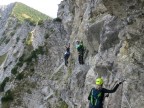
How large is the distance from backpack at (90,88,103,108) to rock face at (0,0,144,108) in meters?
1.42

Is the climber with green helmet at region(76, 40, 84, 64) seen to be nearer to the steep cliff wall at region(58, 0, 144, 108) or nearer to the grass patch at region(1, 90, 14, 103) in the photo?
the steep cliff wall at region(58, 0, 144, 108)


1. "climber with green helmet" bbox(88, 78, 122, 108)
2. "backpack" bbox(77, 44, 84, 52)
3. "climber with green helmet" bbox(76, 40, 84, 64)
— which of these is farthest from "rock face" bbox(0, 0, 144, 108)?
"climber with green helmet" bbox(88, 78, 122, 108)

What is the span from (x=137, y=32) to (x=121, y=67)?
3.13 metres

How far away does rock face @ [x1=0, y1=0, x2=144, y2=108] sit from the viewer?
2386 centimetres

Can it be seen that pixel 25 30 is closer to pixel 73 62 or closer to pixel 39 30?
pixel 39 30

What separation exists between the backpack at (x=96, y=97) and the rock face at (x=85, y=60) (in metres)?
1.42

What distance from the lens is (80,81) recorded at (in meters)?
36.9

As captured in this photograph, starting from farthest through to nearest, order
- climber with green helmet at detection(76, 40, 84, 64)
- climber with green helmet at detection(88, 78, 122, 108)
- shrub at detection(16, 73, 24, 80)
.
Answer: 1. shrub at detection(16, 73, 24, 80)
2. climber with green helmet at detection(76, 40, 84, 64)
3. climber with green helmet at detection(88, 78, 122, 108)

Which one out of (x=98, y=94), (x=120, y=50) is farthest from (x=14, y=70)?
(x=98, y=94)

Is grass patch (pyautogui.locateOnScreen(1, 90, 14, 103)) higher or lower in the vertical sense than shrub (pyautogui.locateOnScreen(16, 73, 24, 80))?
lower

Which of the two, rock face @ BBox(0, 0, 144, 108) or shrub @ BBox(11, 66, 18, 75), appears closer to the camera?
rock face @ BBox(0, 0, 144, 108)

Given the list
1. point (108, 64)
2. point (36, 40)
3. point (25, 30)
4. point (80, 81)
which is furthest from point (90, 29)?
point (25, 30)

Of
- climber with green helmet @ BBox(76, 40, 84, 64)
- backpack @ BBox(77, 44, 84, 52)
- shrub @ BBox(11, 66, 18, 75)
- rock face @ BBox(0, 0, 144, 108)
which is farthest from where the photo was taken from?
shrub @ BBox(11, 66, 18, 75)

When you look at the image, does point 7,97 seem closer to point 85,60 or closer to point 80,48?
point 80,48
